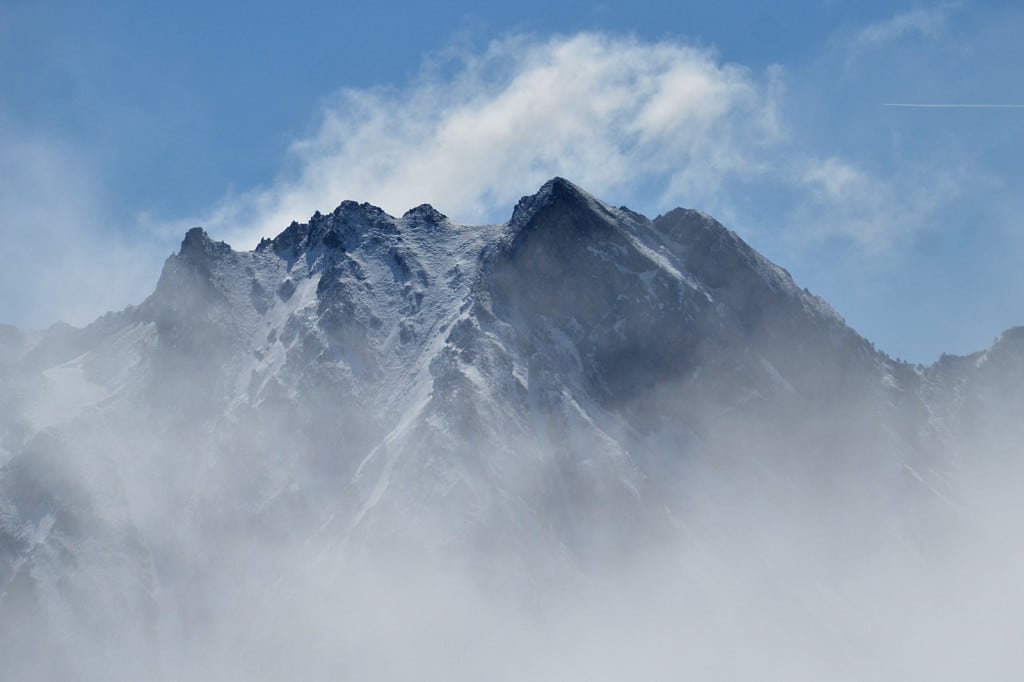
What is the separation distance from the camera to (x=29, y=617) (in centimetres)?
18562

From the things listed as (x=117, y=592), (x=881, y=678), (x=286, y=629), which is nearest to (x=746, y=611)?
(x=881, y=678)

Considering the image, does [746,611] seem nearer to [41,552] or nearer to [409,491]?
[409,491]

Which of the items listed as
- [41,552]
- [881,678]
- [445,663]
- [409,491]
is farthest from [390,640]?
[881,678]

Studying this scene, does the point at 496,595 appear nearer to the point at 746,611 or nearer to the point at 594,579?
the point at 594,579

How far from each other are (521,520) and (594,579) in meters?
15.2

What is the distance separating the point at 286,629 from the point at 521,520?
40498 mm

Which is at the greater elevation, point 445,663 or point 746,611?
point 746,611

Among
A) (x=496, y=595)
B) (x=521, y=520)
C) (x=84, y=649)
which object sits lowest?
(x=84, y=649)

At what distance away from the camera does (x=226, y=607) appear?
7603 inches

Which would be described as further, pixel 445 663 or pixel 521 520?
pixel 521 520

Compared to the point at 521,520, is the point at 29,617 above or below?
A: below

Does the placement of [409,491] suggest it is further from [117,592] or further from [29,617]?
[29,617]

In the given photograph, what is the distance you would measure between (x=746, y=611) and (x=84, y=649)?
10445cm

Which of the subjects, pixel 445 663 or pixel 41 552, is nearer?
pixel 445 663
